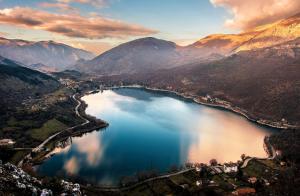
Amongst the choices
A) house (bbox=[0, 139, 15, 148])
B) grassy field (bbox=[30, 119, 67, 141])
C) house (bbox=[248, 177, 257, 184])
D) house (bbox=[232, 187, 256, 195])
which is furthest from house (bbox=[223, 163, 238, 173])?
house (bbox=[0, 139, 15, 148])

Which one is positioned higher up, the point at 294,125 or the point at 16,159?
the point at 294,125

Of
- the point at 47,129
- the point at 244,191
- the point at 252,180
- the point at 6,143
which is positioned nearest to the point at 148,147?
the point at 47,129

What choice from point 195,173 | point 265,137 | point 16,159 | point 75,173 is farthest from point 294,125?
point 16,159

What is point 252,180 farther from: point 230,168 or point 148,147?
point 148,147

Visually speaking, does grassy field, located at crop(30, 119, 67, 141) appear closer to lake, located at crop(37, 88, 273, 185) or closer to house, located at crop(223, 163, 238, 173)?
lake, located at crop(37, 88, 273, 185)

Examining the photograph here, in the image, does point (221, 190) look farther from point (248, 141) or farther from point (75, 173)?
point (248, 141)
